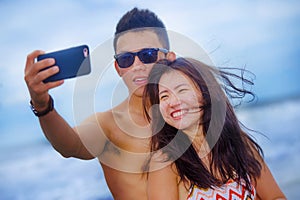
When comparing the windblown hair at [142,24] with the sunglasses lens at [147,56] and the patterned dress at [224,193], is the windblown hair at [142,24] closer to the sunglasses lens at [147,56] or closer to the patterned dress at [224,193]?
the sunglasses lens at [147,56]

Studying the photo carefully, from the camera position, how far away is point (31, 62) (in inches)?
40.6

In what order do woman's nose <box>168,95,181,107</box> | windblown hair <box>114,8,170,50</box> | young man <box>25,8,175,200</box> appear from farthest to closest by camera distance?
windblown hair <box>114,8,170,50</box>
young man <box>25,8,175,200</box>
woman's nose <box>168,95,181,107</box>

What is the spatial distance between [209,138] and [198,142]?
0.03 m

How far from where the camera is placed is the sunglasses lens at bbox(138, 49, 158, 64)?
1.42 meters

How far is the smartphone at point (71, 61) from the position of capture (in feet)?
3.37

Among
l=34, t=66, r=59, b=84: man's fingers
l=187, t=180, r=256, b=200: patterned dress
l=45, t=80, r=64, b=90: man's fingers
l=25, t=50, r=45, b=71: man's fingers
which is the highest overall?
l=25, t=50, r=45, b=71: man's fingers

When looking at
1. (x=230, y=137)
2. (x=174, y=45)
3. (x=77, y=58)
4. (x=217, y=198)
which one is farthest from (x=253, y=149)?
(x=77, y=58)

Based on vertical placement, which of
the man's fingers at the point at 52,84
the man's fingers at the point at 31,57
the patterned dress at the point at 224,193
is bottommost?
the patterned dress at the point at 224,193

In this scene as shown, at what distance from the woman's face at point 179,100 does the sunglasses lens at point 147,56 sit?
0.60ft

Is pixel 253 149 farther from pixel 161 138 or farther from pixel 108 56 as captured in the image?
pixel 108 56

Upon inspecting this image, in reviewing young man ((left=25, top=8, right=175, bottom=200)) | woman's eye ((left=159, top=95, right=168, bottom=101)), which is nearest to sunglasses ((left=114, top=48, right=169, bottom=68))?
young man ((left=25, top=8, right=175, bottom=200))

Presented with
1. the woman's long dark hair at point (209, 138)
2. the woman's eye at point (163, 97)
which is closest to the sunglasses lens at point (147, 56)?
the woman's long dark hair at point (209, 138)

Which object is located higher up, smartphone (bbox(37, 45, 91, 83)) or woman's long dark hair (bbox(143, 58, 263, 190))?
smartphone (bbox(37, 45, 91, 83))

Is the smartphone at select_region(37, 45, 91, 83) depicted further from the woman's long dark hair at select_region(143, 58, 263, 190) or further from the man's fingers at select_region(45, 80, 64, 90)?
the woman's long dark hair at select_region(143, 58, 263, 190)
